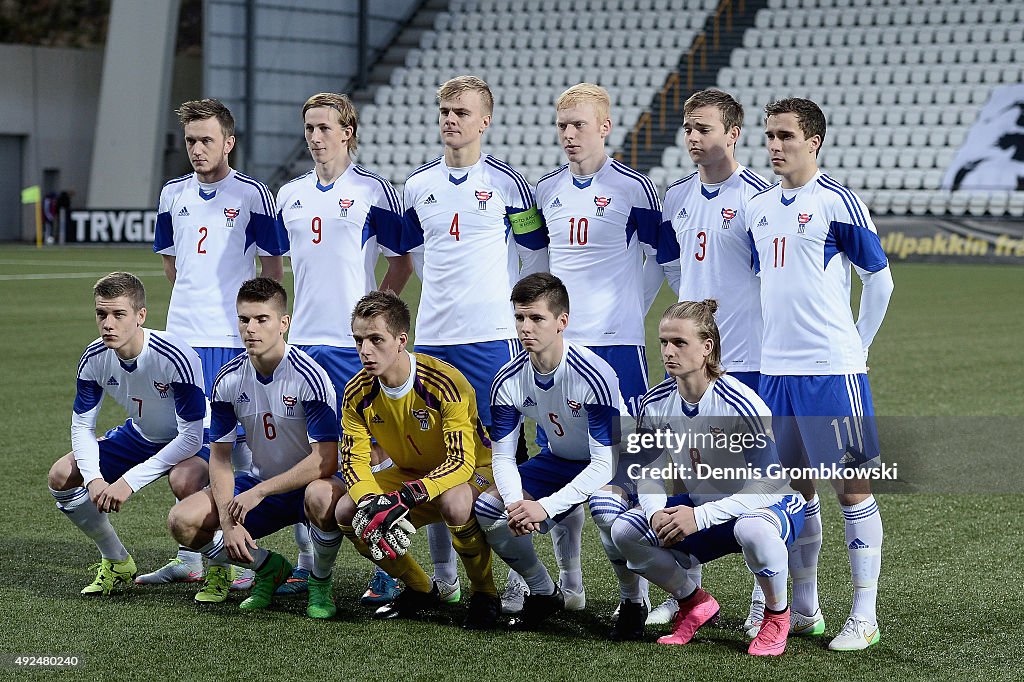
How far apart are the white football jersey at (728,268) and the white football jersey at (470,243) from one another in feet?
2.32

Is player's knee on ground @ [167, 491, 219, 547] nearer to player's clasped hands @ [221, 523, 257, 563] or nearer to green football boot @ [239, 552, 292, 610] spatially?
player's clasped hands @ [221, 523, 257, 563]

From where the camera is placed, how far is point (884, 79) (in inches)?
1094

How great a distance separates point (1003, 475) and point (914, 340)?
6069mm

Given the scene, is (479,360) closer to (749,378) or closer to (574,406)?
(574,406)

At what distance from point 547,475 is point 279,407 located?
1.01m

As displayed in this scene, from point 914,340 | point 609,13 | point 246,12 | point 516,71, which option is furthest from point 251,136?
point 914,340

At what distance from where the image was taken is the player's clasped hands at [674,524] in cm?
421

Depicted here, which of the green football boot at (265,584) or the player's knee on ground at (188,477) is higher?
the player's knee on ground at (188,477)

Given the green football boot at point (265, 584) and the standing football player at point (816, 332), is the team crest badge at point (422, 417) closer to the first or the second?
the green football boot at point (265, 584)

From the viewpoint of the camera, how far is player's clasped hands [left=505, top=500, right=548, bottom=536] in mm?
4363

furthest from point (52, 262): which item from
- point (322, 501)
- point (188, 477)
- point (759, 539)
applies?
point (759, 539)

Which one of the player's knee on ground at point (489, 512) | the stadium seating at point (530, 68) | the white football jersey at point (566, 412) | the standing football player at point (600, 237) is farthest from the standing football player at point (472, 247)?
the stadium seating at point (530, 68)

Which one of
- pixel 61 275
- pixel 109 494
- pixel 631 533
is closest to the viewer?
pixel 631 533

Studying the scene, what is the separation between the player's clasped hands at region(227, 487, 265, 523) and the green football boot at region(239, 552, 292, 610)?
26 centimetres
